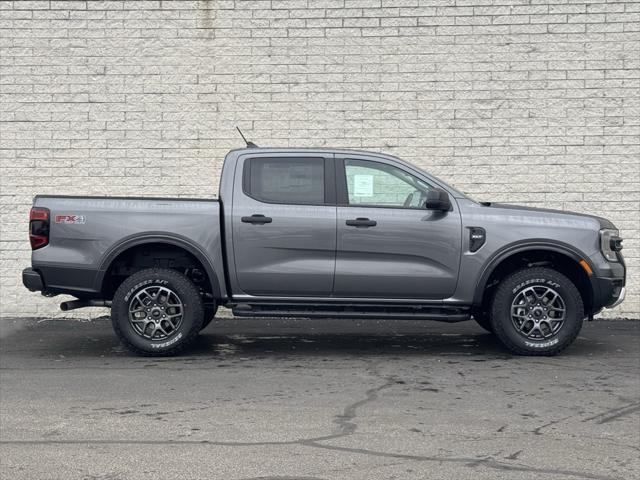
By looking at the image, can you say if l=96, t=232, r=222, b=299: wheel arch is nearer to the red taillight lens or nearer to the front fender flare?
the red taillight lens

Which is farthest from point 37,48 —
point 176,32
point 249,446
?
point 249,446

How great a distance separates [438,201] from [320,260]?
1.23 meters

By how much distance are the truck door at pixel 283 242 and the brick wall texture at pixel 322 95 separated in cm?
338

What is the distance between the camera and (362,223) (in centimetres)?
923

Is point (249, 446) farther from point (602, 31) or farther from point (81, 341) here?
point (602, 31)

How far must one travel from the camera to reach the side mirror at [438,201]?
912cm

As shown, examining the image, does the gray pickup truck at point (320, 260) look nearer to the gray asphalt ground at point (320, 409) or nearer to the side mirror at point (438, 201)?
the side mirror at point (438, 201)

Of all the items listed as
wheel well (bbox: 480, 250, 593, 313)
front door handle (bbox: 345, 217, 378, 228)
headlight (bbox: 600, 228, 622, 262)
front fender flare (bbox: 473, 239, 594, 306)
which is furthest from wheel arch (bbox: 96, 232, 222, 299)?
headlight (bbox: 600, 228, 622, 262)

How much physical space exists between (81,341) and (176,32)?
4.37 meters

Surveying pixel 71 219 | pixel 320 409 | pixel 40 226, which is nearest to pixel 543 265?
pixel 320 409

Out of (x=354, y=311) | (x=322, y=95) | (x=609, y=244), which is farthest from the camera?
(x=322, y=95)

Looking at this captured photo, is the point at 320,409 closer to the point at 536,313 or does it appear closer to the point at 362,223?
the point at 362,223

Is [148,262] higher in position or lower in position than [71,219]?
lower

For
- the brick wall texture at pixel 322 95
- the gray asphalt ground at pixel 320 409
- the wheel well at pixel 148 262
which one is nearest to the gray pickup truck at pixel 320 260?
the wheel well at pixel 148 262
